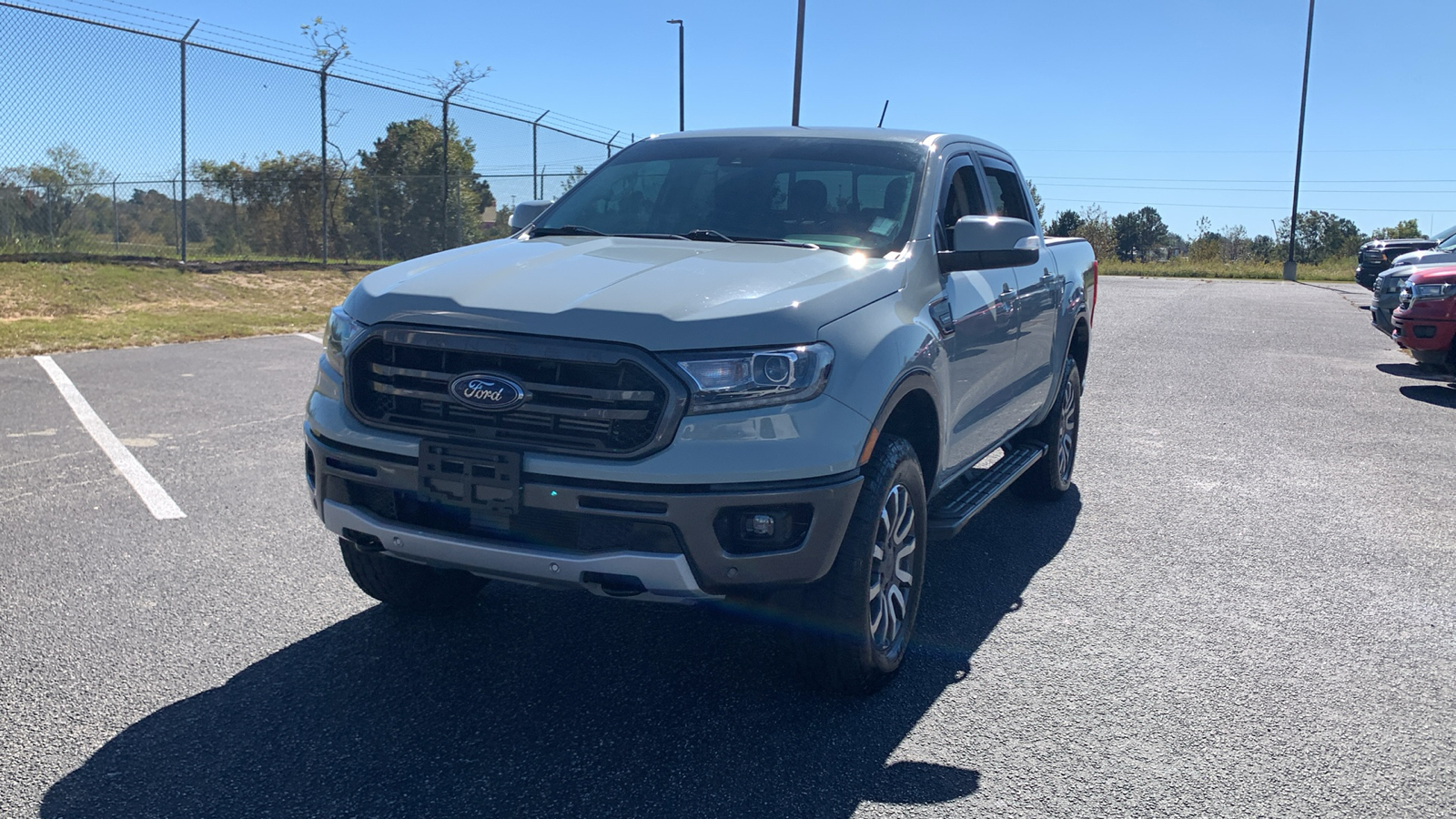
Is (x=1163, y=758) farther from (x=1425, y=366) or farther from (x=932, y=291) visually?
(x=1425, y=366)

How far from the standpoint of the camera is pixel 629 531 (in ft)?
10.6

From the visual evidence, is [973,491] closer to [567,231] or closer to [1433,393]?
[567,231]

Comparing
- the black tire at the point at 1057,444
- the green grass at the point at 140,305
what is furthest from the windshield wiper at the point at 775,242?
the green grass at the point at 140,305

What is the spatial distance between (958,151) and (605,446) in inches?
105

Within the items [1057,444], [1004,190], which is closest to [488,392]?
[1004,190]

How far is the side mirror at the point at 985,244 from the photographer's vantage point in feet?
14.1

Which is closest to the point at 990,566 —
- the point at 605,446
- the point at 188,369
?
the point at 605,446

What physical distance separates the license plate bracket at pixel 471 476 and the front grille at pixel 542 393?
54mm

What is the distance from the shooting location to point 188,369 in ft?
33.3

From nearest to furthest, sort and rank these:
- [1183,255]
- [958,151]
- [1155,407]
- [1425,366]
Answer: [958,151]
[1155,407]
[1425,366]
[1183,255]

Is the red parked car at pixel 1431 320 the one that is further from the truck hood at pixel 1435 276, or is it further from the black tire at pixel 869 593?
the black tire at pixel 869 593

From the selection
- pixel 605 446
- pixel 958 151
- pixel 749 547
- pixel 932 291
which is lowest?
pixel 749 547

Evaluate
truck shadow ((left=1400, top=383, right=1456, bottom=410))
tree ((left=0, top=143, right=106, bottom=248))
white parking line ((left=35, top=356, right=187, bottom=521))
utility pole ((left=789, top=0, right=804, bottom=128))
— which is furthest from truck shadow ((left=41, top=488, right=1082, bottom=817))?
utility pole ((left=789, top=0, right=804, bottom=128))

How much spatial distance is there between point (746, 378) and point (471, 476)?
0.81 metres
